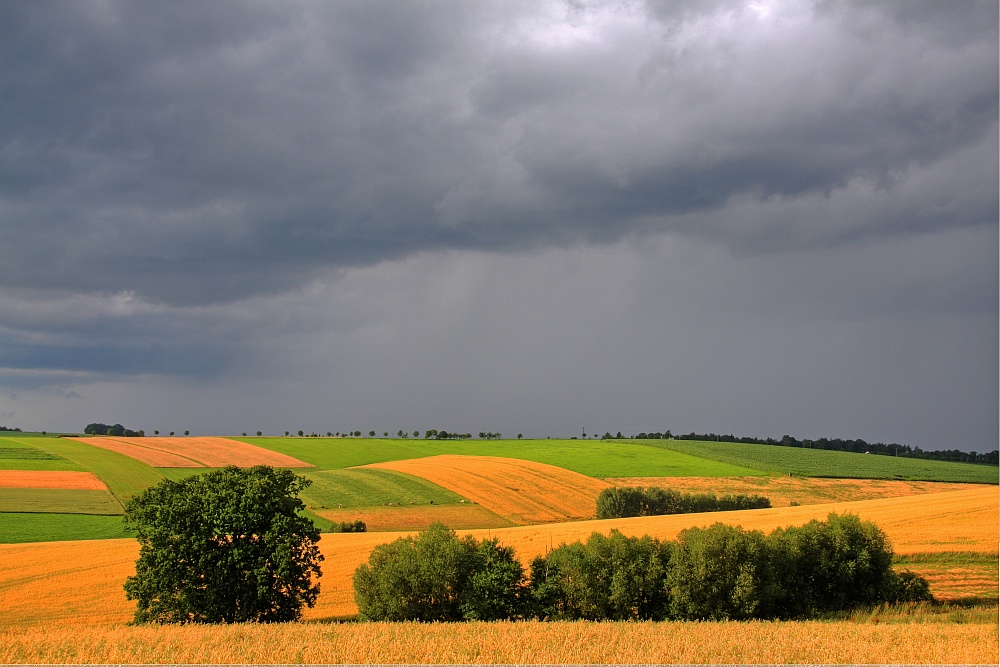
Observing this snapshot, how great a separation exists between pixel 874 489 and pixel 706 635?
282ft

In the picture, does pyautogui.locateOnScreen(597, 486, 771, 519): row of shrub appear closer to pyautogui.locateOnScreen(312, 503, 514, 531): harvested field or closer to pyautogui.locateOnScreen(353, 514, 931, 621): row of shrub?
pyautogui.locateOnScreen(312, 503, 514, 531): harvested field

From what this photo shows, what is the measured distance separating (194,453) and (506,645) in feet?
327

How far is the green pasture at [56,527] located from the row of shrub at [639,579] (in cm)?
3226

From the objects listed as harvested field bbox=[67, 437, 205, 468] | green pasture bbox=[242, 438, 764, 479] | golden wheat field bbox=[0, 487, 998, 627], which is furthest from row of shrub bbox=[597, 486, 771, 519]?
harvested field bbox=[67, 437, 205, 468]

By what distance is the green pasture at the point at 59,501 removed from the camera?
207 feet

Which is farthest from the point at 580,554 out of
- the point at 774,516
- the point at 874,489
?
the point at 874,489

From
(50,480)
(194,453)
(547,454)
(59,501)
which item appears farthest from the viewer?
(547,454)

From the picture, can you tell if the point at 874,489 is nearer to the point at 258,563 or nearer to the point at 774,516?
→ the point at 774,516

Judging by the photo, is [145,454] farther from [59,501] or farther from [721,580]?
[721,580]

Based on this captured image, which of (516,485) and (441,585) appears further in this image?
(516,485)

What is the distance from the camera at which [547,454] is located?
126 meters

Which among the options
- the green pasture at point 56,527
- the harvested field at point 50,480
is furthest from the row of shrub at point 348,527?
the harvested field at point 50,480

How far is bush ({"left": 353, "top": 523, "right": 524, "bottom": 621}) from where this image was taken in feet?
111

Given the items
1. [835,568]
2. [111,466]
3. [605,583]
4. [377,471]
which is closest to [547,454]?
[377,471]
